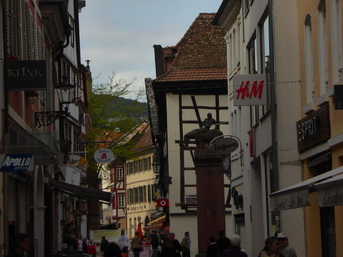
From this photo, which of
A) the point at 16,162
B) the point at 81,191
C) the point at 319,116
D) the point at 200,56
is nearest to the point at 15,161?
the point at 16,162

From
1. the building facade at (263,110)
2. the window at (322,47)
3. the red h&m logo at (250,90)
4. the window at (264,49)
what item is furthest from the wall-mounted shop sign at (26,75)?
the window at (264,49)

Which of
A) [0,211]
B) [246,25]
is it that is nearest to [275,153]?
[0,211]

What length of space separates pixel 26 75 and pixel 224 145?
44.5 ft

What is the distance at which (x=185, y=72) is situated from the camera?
57469 mm

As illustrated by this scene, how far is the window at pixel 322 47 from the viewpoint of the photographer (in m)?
22.3

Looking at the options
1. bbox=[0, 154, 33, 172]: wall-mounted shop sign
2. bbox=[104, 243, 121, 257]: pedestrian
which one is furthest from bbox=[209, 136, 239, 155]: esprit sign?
bbox=[104, 243, 121, 257]: pedestrian

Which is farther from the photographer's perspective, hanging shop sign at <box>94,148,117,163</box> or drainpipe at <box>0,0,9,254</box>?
hanging shop sign at <box>94,148,117,163</box>

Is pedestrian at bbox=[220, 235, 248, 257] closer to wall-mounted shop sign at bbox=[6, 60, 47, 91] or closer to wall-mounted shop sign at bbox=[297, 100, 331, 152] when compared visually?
wall-mounted shop sign at bbox=[297, 100, 331, 152]

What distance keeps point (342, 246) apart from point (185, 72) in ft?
123

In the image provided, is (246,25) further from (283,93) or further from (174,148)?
(174,148)

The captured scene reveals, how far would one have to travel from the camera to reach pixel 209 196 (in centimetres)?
3644

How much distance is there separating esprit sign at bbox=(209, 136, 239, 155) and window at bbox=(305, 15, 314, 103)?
352 inches

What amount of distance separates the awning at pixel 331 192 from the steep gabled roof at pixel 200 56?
138 ft

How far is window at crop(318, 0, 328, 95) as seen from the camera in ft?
73.2
